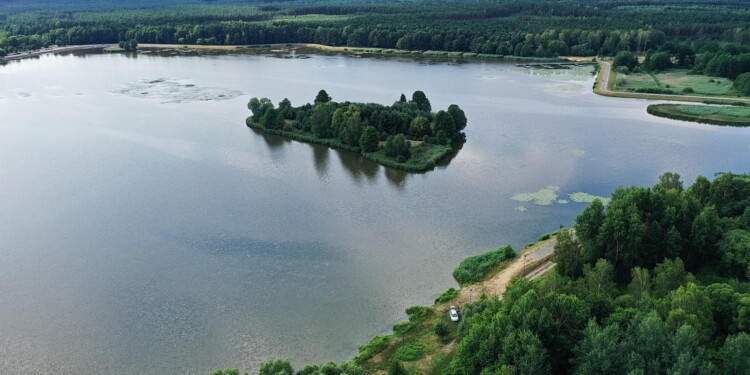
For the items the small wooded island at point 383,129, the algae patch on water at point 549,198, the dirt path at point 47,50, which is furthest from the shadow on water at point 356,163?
the dirt path at point 47,50

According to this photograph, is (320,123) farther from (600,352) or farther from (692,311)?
(600,352)

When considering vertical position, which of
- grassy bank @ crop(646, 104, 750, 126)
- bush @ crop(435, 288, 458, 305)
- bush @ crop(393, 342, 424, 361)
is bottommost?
bush @ crop(393, 342, 424, 361)

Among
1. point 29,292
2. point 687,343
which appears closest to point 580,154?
point 687,343

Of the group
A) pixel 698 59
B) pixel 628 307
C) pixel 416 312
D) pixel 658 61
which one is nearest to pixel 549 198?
pixel 416 312

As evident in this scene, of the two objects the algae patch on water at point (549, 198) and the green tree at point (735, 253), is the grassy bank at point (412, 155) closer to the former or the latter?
the algae patch on water at point (549, 198)

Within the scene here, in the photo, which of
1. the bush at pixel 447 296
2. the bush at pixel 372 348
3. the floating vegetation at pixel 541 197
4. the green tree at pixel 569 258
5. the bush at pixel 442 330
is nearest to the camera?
the bush at pixel 372 348

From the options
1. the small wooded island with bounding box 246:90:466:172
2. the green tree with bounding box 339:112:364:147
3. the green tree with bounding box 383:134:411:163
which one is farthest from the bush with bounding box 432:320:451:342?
the green tree with bounding box 339:112:364:147

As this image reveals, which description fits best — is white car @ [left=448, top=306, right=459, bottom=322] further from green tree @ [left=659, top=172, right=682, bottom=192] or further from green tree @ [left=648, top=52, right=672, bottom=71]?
green tree @ [left=648, top=52, right=672, bottom=71]
